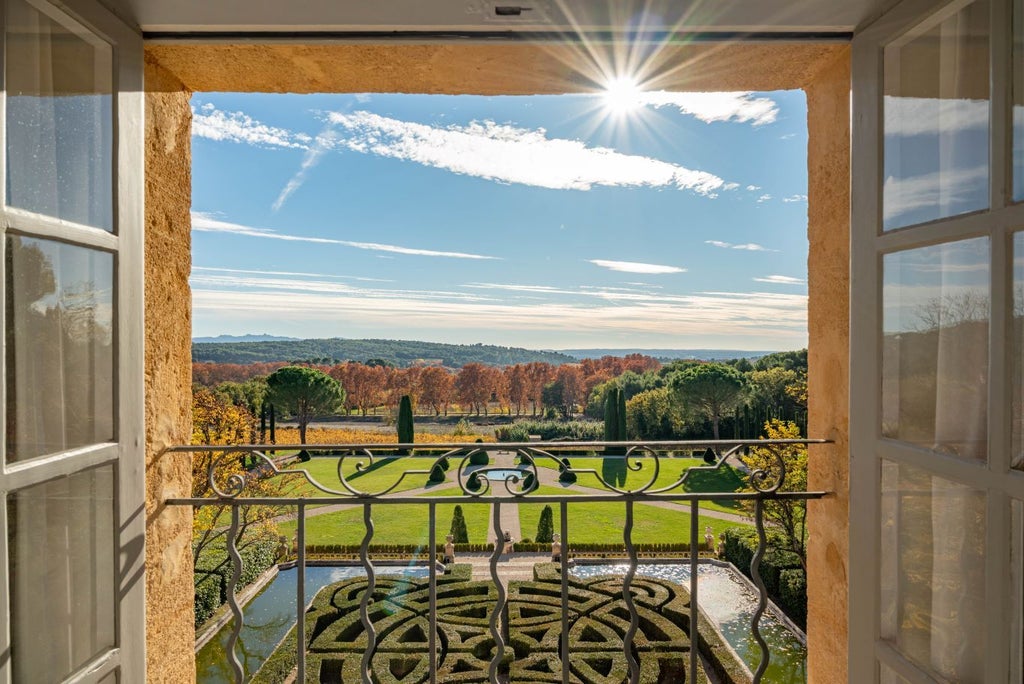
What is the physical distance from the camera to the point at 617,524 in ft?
47.5

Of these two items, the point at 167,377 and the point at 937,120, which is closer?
the point at 937,120

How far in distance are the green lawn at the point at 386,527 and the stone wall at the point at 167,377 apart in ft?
39.1

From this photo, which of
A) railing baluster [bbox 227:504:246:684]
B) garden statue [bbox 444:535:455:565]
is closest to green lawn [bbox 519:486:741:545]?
garden statue [bbox 444:535:455:565]

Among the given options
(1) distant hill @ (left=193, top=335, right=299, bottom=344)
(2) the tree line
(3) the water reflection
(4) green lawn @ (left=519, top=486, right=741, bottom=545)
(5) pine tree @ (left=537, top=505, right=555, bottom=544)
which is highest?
(1) distant hill @ (left=193, top=335, right=299, bottom=344)

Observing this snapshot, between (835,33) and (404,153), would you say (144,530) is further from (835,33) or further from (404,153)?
(404,153)

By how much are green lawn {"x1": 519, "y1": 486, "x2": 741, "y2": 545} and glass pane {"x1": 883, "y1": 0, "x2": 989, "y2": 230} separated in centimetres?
1237

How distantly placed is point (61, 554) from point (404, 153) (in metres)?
21.7

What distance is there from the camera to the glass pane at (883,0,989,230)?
794 mm

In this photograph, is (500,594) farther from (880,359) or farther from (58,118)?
(58,118)

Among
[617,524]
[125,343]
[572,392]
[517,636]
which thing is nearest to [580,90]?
[125,343]

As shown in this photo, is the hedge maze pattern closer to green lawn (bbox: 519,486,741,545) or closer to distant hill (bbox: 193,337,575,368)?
distant hill (bbox: 193,337,575,368)

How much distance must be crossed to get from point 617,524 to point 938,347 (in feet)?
48.8

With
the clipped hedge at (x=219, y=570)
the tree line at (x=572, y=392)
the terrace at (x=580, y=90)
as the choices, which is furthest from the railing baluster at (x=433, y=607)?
the clipped hedge at (x=219, y=570)

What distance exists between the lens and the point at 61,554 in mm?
855
